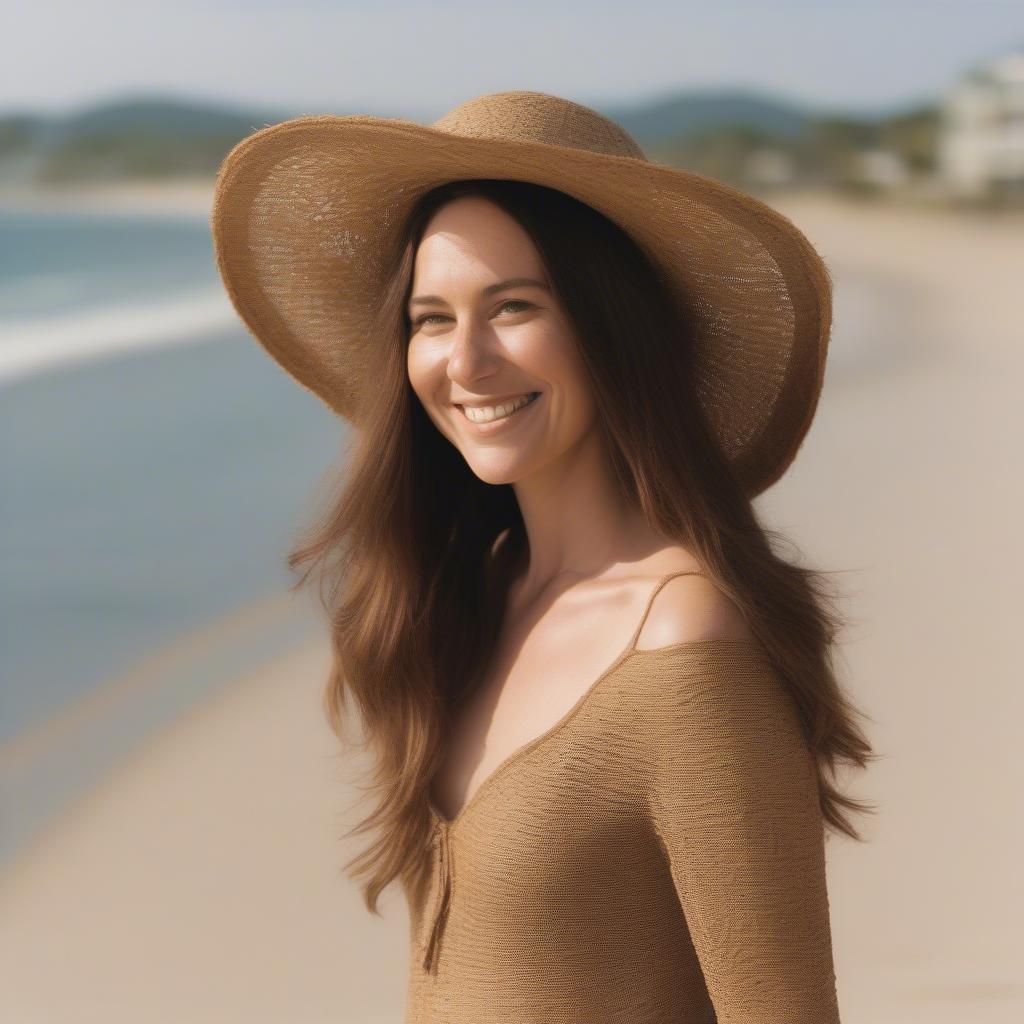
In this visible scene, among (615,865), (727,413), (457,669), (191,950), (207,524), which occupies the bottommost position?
(191,950)

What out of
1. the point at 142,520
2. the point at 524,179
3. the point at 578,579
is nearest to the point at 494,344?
the point at 524,179

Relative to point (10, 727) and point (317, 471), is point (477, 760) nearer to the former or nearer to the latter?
point (10, 727)

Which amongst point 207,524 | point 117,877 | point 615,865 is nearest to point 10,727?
point 117,877

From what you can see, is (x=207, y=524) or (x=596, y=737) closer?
(x=596, y=737)

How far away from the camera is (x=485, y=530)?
2.02 metres

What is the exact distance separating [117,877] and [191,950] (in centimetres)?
47

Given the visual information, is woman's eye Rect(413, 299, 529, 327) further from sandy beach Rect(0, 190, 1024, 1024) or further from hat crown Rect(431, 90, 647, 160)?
sandy beach Rect(0, 190, 1024, 1024)

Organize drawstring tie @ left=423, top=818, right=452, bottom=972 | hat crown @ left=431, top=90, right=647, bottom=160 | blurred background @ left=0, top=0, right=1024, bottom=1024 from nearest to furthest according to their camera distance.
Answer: hat crown @ left=431, top=90, right=647, bottom=160 < drawstring tie @ left=423, top=818, right=452, bottom=972 < blurred background @ left=0, top=0, right=1024, bottom=1024

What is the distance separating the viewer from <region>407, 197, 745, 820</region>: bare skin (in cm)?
161

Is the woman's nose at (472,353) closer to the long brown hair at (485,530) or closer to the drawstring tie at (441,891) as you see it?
the long brown hair at (485,530)

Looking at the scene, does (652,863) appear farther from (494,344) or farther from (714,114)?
(714,114)

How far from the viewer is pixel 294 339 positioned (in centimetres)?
216

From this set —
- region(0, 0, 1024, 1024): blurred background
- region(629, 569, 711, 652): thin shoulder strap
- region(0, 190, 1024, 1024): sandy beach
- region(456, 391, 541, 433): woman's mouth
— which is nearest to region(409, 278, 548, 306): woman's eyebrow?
region(456, 391, 541, 433): woman's mouth

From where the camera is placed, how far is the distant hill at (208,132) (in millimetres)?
38719
